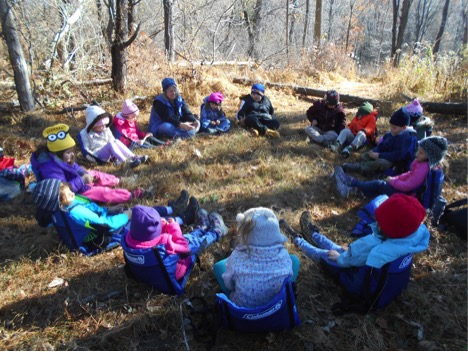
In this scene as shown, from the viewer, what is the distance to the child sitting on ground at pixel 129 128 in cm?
652

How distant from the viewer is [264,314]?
8.40 ft

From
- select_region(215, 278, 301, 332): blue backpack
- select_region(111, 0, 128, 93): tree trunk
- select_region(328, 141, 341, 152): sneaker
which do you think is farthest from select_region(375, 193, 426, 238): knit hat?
select_region(111, 0, 128, 93): tree trunk

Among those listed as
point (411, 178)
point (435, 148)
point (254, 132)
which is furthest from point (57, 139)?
point (435, 148)

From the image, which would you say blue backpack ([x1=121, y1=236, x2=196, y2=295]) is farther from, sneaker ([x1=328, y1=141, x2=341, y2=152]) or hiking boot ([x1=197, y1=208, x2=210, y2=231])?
sneaker ([x1=328, y1=141, x2=341, y2=152])

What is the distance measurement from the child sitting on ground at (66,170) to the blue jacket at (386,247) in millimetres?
3103

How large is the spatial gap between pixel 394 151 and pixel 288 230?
99.7 inches

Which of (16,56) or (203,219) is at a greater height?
(16,56)

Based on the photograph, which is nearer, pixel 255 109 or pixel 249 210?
pixel 249 210

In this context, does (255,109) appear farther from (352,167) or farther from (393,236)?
(393,236)

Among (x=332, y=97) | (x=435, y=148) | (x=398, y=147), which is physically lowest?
(x=398, y=147)

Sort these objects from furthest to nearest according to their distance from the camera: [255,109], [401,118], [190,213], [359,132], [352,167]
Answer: [255,109], [359,132], [352,167], [401,118], [190,213]

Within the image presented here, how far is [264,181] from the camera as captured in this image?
5.30m

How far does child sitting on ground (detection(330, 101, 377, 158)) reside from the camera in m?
6.28

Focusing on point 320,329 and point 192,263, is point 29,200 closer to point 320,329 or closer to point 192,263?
point 192,263
